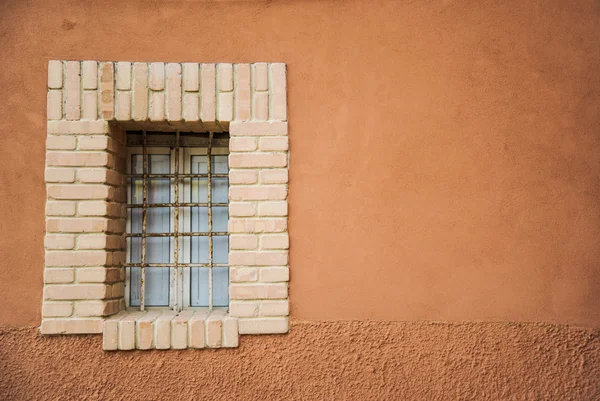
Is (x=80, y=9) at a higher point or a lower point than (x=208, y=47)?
higher

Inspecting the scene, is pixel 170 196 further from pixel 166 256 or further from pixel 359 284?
pixel 359 284

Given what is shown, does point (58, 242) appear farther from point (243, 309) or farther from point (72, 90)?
point (243, 309)

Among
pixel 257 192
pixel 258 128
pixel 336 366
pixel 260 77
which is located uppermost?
pixel 260 77

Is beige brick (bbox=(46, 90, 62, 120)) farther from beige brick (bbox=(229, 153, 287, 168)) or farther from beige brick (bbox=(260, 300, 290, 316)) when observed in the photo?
beige brick (bbox=(260, 300, 290, 316))

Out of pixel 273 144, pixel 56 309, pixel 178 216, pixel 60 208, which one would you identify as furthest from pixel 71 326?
pixel 273 144

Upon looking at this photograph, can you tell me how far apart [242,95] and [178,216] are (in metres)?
0.72

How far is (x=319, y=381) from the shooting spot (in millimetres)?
1906

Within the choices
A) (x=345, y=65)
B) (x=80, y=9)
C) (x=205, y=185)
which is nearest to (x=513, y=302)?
(x=345, y=65)

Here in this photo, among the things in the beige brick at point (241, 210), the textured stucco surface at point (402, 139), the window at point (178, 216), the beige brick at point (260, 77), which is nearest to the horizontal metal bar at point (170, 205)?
the window at point (178, 216)

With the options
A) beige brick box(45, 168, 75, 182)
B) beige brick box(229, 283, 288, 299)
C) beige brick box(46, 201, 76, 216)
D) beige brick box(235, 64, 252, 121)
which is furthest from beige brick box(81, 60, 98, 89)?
beige brick box(229, 283, 288, 299)

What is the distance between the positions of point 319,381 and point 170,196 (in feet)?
3.94

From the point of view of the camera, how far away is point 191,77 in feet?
6.40

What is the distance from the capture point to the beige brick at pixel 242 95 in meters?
1.95

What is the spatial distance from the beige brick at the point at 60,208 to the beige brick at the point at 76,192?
0.11 ft
